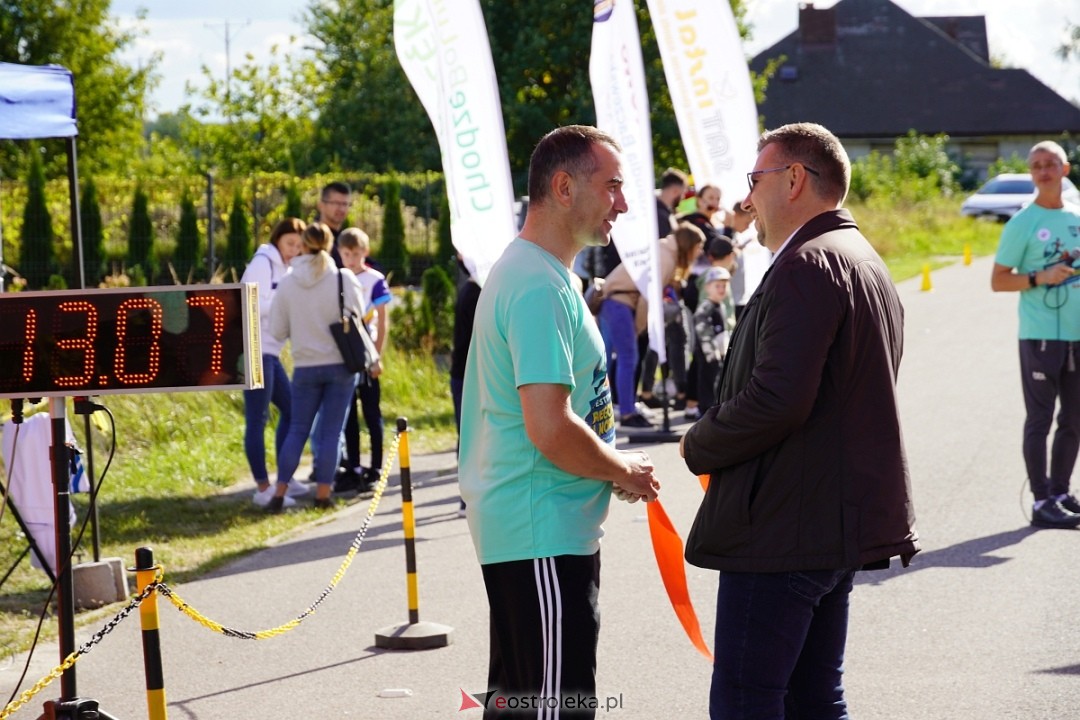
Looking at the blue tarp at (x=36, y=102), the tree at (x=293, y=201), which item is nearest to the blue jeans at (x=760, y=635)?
the blue tarp at (x=36, y=102)

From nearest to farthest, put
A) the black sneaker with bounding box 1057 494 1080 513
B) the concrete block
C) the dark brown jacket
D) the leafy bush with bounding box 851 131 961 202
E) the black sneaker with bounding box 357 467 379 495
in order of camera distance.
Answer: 1. the dark brown jacket
2. the concrete block
3. the black sneaker with bounding box 1057 494 1080 513
4. the black sneaker with bounding box 357 467 379 495
5. the leafy bush with bounding box 851 131 961 202

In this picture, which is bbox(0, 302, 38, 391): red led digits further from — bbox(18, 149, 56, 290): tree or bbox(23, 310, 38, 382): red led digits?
bbox(18, 149, 56, 290): tree

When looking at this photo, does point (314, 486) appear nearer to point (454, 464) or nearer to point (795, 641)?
point (454, 464)

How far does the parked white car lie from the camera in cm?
4384

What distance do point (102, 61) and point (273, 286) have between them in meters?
30.7

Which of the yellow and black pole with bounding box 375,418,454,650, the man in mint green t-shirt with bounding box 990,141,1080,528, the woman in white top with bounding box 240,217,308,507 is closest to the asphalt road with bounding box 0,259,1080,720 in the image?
the yellow and black pole with bounding box 375,418,454,650

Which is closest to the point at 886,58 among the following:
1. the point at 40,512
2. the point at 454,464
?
the point at 454,464

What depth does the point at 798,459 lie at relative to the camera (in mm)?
3717

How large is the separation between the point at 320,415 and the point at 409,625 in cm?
344

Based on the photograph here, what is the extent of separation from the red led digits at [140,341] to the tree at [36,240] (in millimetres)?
18395

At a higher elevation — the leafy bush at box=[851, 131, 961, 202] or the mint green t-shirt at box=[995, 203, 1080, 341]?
the leafy bush at box=[851, 131, 961, 202]

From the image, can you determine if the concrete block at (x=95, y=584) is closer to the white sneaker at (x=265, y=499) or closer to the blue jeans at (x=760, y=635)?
the white sneaker at (x=265, y=499)

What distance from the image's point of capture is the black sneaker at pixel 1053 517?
8516 millimetres

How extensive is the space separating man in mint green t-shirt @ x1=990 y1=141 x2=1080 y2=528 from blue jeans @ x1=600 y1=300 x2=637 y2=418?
4.44 meters
